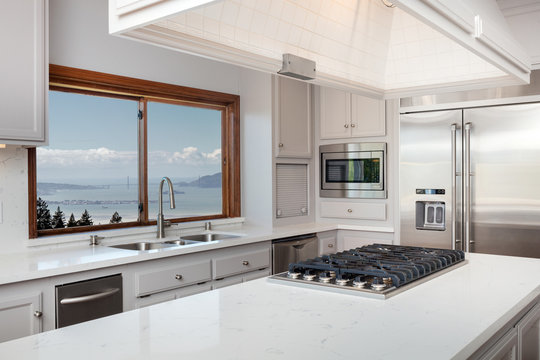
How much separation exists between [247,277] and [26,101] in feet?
5.72

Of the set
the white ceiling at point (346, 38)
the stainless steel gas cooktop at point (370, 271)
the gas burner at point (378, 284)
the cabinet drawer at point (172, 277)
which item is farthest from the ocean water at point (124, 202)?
the gas burner at point (378, 284)

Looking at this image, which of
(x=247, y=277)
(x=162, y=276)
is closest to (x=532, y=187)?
(x=247, y=277)

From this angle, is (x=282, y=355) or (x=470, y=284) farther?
(x=470, y=284)

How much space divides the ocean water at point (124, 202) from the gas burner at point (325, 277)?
1992 millimetres

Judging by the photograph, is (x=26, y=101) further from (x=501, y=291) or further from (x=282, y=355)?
(x=501, y=291)

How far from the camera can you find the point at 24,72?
97.6 inches

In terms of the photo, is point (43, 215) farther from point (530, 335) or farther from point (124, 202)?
point (530, 335)

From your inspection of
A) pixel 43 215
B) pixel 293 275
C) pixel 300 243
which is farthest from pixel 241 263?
pixel 293 275

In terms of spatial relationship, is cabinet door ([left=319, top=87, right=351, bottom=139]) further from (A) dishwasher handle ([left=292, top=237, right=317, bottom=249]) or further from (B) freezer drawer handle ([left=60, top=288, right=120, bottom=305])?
(B) freezer drawer handle ([left=60, top=288, right=120, bottom=305])

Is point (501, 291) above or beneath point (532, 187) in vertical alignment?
beneath

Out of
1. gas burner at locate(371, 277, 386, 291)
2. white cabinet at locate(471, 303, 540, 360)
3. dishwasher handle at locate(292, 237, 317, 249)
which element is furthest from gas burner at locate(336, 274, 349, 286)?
dishwasher handle at locate(292, 237, 317, 249)

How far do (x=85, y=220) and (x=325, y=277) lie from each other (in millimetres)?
2010

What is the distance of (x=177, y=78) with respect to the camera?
3.70 metres

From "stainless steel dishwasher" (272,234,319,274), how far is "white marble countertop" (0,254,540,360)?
1.75 m
